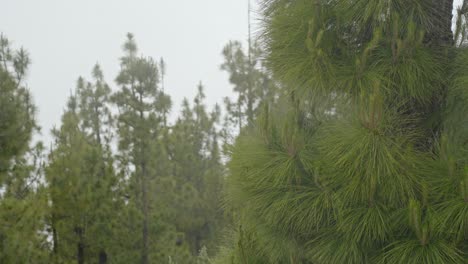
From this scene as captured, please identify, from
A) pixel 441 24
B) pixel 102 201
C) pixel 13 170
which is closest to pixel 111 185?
pixel 102 201

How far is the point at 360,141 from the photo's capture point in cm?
251

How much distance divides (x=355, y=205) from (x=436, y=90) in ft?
2.65

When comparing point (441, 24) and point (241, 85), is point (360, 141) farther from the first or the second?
point (241, 85)

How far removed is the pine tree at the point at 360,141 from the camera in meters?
2.48

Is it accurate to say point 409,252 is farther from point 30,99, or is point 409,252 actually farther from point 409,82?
point 30,99

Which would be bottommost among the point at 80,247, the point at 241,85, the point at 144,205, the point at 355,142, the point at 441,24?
the point at 80,247

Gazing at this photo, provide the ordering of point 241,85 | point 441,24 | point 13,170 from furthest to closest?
point 241,85 → point 13,170 → point 441,24

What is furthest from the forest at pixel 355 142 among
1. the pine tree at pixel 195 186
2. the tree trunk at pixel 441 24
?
the pine tree at pixel 195 186

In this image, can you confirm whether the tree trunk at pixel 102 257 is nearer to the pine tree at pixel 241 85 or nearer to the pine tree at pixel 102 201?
the pine tree at pixel 102 201

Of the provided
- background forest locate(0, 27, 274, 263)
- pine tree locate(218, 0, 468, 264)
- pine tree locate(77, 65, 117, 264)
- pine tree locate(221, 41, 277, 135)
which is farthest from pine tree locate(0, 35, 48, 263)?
pine tree locate(221, 41, 277, 135)

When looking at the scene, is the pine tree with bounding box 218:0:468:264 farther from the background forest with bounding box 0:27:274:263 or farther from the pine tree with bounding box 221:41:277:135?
the pine tree with bounding box 221:41:277:135

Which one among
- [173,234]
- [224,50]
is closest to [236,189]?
[173,234]

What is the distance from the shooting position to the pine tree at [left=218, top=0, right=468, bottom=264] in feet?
8.14

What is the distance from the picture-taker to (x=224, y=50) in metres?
17.7
